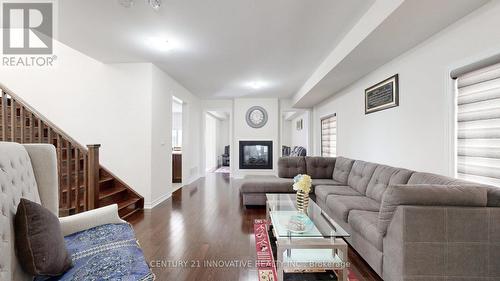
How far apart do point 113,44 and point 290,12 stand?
2.52 metres

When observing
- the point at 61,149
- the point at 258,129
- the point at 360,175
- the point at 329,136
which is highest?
the point at 258,129

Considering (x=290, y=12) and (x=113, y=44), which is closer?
(x=290, y=12)

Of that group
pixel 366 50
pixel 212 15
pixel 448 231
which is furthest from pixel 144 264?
pixel 366 50

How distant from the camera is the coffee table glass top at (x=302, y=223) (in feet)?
6.25

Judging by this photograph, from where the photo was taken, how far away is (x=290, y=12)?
249 cm

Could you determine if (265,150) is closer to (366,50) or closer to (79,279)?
(366,50)

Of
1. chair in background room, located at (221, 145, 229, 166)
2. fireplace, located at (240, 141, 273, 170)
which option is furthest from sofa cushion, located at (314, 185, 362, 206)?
chair in background room, located at (221, 145, 229, 166)

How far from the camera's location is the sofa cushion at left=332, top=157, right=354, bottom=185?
3.97m

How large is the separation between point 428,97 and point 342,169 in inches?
75.8

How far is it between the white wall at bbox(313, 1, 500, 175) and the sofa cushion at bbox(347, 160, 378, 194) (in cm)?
27

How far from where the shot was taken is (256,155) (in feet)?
24.7

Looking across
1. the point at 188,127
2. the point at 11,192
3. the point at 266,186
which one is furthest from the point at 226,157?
the point at 11,192

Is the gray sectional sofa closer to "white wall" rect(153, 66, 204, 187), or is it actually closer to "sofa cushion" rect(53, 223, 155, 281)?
"sofa cushion" rect(53, 223, 155, 281)

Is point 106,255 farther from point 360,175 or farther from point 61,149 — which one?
point 360,175
